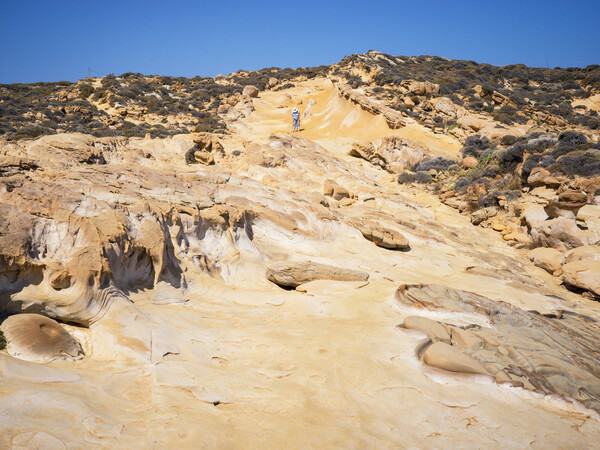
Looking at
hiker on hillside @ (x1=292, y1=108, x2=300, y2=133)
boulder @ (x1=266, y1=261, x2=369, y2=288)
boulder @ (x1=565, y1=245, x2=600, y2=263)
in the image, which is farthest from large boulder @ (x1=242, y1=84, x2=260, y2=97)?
boulder @ (x1=266, y1=261, x2=369, y2=288)

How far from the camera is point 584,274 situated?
859 centimetres

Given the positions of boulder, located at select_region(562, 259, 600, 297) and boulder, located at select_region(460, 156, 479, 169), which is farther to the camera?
boulder, located at select_region(460, 156, 479, 169)

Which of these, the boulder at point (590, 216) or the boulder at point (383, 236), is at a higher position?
the boulder at point (590, 216)

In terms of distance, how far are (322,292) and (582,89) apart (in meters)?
38.0

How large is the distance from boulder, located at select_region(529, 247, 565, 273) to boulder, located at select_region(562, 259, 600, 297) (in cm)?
69

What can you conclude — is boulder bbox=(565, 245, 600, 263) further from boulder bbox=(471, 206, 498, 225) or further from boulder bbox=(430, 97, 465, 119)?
boulder bbox=(430, 97, 465, 119)

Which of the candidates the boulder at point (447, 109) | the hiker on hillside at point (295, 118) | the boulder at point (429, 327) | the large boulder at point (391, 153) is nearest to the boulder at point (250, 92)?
the hiker on hillside at point (295, 118)

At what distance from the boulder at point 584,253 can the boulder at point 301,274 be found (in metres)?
6.30

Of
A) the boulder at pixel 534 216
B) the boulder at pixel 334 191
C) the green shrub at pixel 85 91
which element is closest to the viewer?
the boulder at pixel 534 216

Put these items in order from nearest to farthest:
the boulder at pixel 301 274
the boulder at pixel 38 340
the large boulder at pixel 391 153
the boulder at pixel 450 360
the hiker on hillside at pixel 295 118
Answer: the boulder at pixel 38 340, the boulder at pixel 450 360, the boulder at pixel 301 274, the large boulder at pixel 391 153, the hiker on hillside at pixel 295 118

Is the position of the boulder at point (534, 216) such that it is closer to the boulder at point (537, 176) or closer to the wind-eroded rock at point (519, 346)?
the boulder at point (537, 176)

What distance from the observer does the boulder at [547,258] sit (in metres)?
9.70

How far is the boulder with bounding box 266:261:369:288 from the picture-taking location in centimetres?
645

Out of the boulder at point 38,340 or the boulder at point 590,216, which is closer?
the boulder at point 38,340
